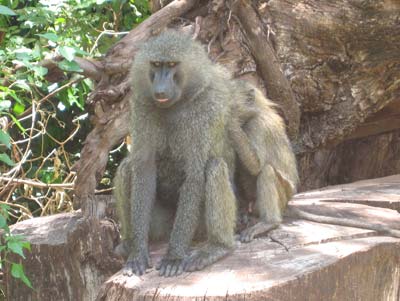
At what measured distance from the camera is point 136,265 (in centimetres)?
410

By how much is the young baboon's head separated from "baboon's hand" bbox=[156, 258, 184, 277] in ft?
3.00

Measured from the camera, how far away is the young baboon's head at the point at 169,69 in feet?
13.9

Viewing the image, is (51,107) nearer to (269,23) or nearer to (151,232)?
Result: (269,23)

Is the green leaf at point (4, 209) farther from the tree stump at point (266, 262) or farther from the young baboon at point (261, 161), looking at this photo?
the young baboon at point (261, 161)

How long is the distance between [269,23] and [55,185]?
2.35 metres

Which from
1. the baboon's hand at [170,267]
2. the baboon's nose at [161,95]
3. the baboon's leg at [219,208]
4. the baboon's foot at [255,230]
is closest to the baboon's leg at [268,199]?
the baboon's foot at [255,230]

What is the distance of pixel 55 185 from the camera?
21.1 feet

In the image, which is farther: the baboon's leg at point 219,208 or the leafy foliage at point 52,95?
the leafy foliage at point 52,95

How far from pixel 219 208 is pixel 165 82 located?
80 cm

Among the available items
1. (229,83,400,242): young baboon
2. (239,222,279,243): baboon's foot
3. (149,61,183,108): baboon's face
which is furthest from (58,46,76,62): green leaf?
(239,222,279,243): baboon's foot

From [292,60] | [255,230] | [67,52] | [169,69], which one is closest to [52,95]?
[67,52]

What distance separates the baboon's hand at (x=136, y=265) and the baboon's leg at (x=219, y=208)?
0.28 metres

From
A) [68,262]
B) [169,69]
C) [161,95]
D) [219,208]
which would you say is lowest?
[68,262]

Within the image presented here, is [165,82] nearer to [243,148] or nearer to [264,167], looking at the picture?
[243,148]
